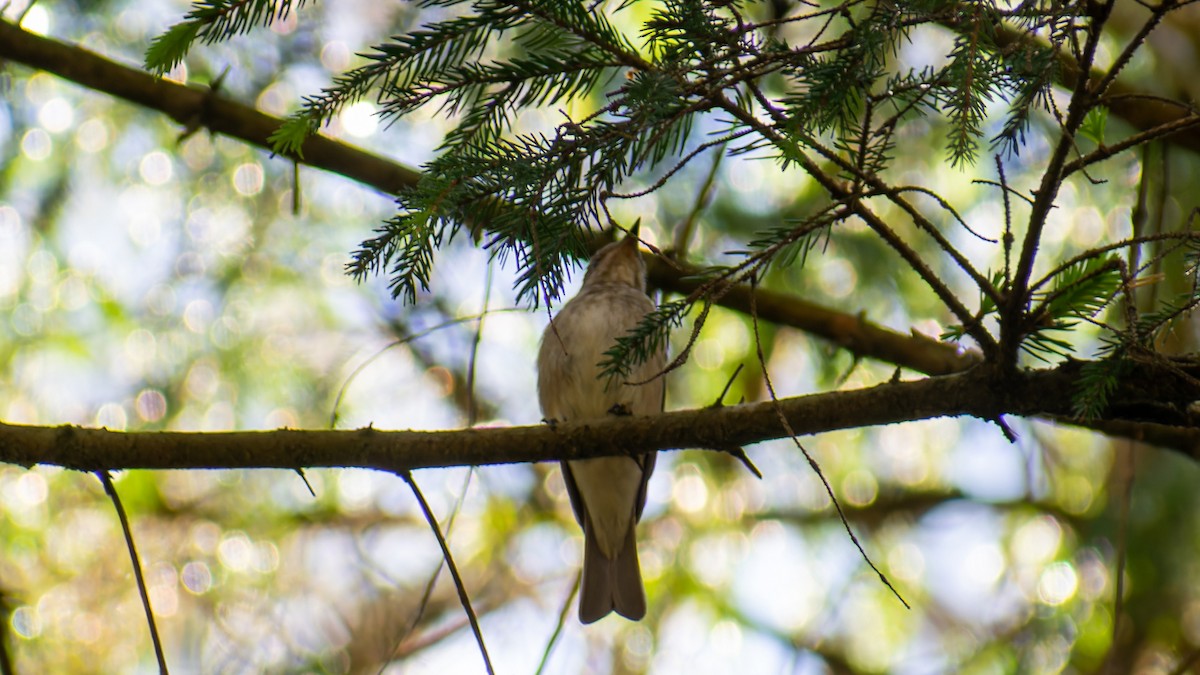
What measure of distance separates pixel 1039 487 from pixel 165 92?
554 centimetres

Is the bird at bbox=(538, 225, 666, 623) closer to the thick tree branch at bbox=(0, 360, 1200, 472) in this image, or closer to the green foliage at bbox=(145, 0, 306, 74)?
the thick tree branch at bbox=(0, 360, 1200, 472)

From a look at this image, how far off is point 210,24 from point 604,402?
3.23 metres

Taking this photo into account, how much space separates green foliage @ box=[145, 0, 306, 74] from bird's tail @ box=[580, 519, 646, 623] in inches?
144

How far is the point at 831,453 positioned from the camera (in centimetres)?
702

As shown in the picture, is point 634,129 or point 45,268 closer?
point 634,129

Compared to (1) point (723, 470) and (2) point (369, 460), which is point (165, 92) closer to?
(2) point (369, 460)

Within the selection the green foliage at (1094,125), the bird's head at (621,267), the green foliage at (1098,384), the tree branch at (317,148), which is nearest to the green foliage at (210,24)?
the tree branch at (317,148)

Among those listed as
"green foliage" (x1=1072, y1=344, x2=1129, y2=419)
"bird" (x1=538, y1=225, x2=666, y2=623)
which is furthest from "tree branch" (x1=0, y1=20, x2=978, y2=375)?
"green foliage" (x1=1072, y1=344, x2=1129, y2=419)

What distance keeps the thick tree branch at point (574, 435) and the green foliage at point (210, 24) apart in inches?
51.7

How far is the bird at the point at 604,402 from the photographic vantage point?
503 centimetres

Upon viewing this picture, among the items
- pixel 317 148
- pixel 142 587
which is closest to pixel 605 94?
pixel 142 587

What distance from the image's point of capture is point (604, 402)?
511 cm

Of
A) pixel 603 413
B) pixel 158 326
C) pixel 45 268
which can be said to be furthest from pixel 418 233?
pixel 45 268

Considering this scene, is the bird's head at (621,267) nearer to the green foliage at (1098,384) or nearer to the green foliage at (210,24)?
the green foliage at (1098,384)
